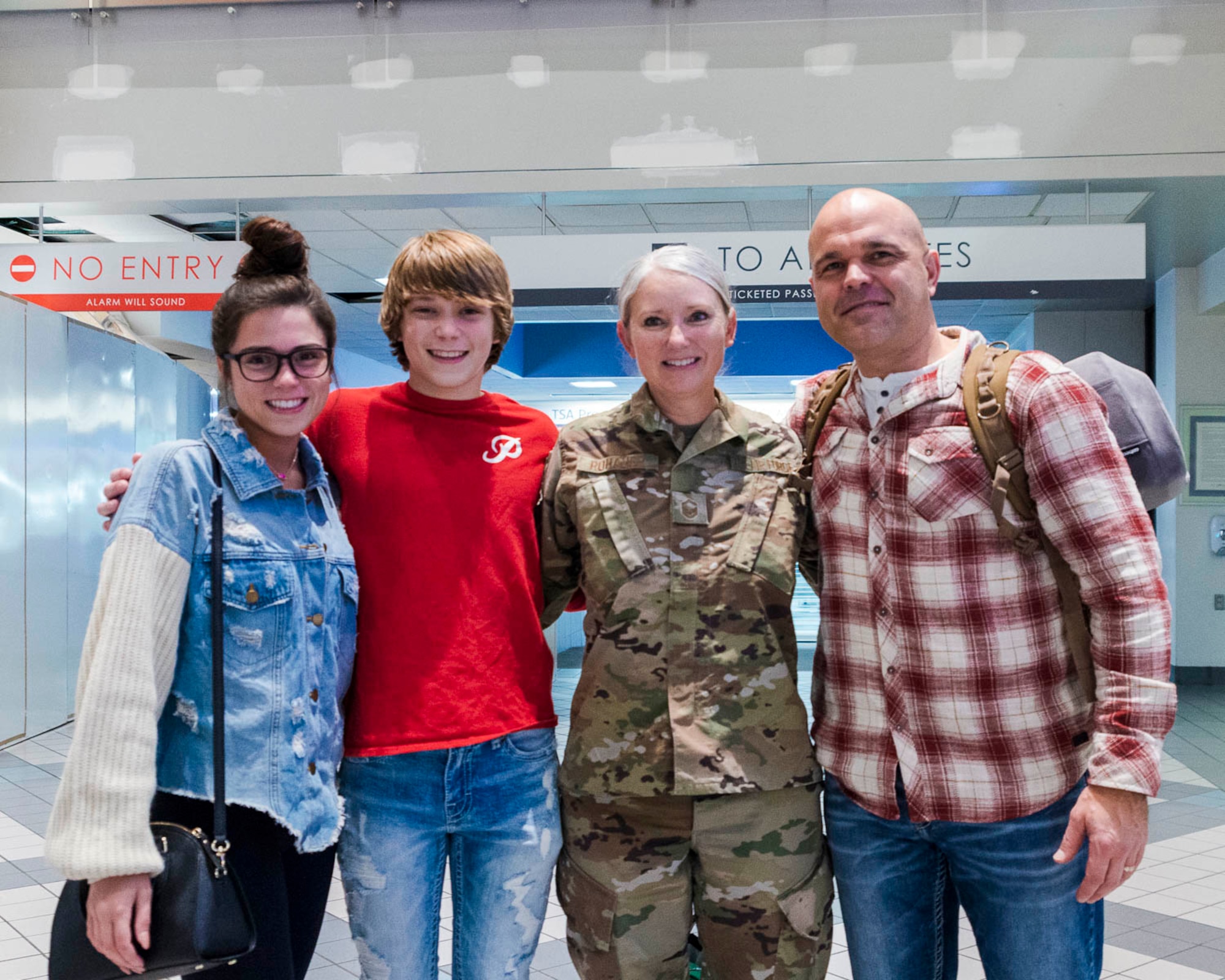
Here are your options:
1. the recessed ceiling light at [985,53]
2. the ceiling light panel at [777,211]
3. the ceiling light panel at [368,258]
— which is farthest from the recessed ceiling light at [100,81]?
the recessed ceiling light at [985,53]

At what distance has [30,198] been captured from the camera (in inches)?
225

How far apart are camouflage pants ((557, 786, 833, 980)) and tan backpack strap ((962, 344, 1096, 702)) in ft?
1.69

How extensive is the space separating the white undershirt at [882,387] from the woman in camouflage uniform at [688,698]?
19 centimetres

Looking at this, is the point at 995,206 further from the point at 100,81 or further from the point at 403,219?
the point at 100,81

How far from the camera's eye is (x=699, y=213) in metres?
7.46

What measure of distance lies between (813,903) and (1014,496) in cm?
76

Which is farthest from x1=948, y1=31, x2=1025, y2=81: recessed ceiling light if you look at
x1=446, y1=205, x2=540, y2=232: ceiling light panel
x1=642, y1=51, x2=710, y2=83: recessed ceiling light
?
x1=446, y1=205, x2=540, y2=232: ceiling light panel

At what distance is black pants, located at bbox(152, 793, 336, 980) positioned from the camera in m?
1.42

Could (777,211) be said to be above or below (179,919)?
above

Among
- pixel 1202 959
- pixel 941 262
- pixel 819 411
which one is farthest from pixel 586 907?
pixel 941 262

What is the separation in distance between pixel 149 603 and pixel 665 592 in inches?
32.1

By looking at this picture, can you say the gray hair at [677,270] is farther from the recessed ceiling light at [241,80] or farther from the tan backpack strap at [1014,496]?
the recessed ceiling light at [241,80]

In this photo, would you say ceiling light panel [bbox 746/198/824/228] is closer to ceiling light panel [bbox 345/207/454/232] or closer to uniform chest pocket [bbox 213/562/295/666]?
ceiling light panel [bbox 345/207/454/232]

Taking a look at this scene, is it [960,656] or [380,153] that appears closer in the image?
[960,656]
